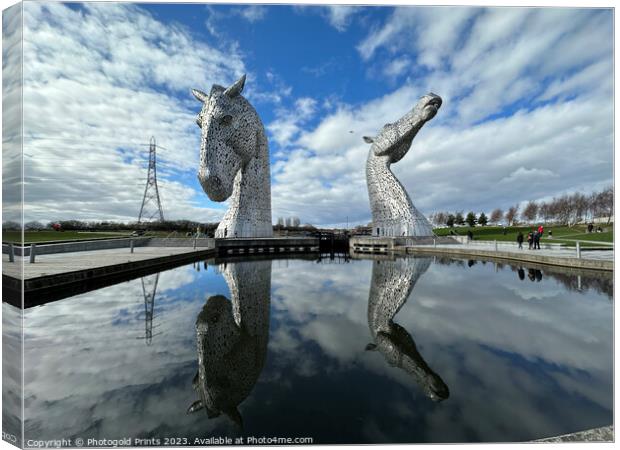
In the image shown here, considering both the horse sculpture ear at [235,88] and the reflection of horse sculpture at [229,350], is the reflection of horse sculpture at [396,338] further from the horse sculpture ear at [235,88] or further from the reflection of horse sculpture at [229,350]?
the horse sculpture ear at [235,88]

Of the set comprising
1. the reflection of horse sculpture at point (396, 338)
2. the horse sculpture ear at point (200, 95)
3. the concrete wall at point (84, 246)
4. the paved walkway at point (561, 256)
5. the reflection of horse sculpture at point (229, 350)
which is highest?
the horse sculpture ear at point (200, 95)

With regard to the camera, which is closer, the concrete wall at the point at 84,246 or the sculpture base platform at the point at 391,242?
the concrete wall at the point at 84,246

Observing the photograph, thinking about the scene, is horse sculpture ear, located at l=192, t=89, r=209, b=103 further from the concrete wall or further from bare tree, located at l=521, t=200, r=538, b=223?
bare tree, located at l=521, t=200, r=538, b=223

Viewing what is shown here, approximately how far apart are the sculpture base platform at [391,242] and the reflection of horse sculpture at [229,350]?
15436 millimetres

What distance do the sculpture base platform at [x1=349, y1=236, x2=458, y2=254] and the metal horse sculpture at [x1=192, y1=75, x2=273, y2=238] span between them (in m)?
7.84

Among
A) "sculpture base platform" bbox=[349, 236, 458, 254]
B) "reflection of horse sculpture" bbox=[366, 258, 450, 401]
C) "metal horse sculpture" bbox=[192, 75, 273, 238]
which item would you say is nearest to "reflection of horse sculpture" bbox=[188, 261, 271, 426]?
"reflection of horse sculpture" bbox=[366, 258, 450, 401]

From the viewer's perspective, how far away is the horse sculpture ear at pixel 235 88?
16.7 m

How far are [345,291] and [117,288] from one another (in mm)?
6506

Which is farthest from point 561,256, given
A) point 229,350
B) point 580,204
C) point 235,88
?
point 235,88

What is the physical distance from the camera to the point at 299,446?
2.26m

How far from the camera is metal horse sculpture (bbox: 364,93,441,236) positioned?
21.6 m

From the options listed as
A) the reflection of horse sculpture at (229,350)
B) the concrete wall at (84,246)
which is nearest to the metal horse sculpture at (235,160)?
the concrete wall at (84,246)

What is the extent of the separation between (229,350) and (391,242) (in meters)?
18.6

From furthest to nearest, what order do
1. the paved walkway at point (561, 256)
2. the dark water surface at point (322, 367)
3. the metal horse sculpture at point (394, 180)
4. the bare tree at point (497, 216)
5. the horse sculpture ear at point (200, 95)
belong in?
the bare tree at point (497, 216) → the metal horse sculpture at point (394, 180) → the horse sculpture ear at point (200, 95) → the paved walkway at point (561, 256) → the dark water surface at point (322, 367)
